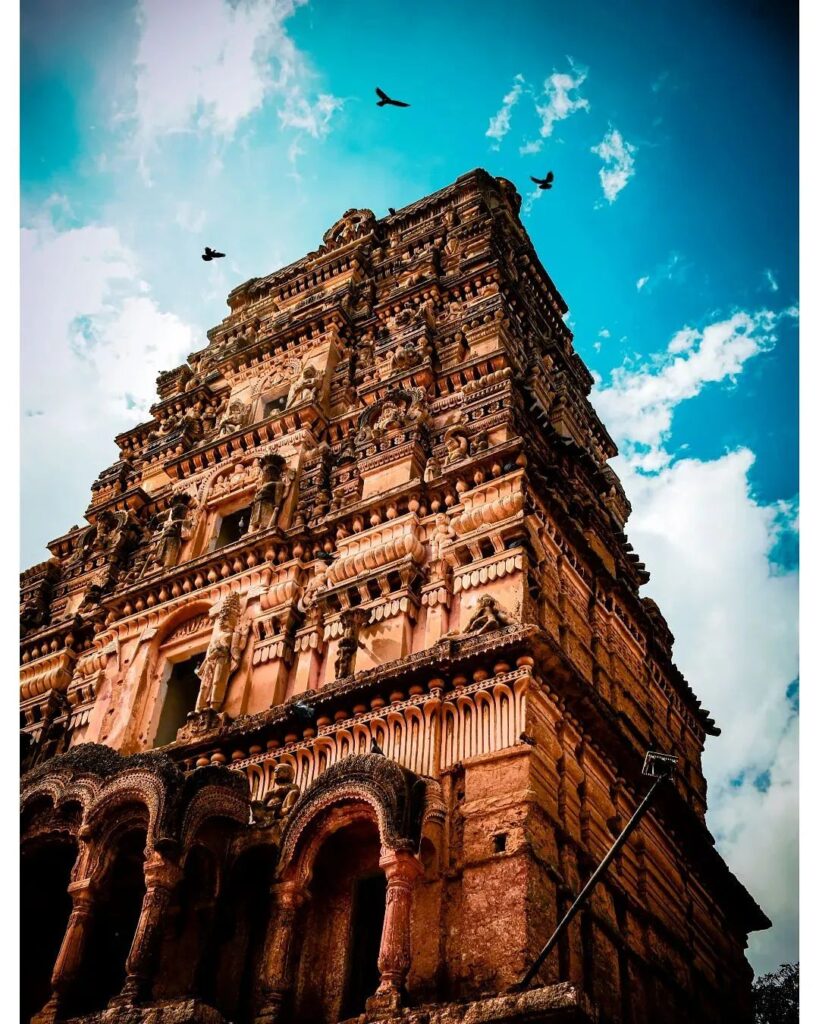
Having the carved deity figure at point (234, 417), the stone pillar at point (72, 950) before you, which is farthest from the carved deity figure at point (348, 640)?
the carved deity figure at point (234, 417)

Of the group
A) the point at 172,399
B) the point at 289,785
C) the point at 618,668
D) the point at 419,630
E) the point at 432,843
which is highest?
the point at 172,399

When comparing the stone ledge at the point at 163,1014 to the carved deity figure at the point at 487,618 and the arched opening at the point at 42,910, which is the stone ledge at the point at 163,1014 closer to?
the arched opening at the point at 42,910

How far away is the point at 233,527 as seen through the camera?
76.6 ft

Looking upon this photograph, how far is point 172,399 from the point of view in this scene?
1168 inches

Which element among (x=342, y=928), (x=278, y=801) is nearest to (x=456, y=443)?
(x=278, y=801)

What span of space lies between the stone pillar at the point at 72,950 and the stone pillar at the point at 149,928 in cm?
78

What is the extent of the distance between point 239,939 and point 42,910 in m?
4.11

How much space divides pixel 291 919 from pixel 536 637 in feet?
15.5

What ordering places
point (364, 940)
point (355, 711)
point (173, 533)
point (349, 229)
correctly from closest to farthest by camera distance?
point (364, 940) → point (355, 711) → point (173, 533) → point (349, 229)

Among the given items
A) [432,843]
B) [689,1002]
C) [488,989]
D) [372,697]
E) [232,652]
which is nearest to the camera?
[488,989]

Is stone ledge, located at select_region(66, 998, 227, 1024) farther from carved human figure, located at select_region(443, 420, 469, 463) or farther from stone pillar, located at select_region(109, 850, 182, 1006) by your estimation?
carved human figure, located at select_region(443, 420, 469, 463)

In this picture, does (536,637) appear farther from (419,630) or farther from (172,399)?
(172,399)

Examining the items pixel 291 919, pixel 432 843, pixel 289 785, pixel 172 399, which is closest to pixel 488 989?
pixel 432 843

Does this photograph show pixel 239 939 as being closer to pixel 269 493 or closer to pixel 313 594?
pixel 313 594
